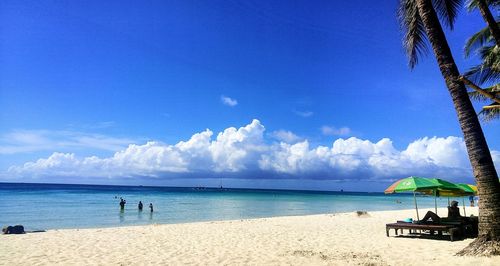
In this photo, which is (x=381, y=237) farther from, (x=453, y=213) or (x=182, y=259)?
(x=182, y=259)

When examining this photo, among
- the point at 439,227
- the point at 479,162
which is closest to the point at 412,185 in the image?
the point at 439,227

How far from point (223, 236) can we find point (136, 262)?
554 cm

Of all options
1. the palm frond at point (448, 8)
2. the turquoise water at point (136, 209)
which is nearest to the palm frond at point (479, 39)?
the palm frond at point (448, 8)

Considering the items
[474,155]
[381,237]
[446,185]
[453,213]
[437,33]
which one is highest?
[437,33]

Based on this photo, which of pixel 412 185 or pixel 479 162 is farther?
pixel 412 185

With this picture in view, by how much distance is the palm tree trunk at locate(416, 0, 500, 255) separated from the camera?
8000mm

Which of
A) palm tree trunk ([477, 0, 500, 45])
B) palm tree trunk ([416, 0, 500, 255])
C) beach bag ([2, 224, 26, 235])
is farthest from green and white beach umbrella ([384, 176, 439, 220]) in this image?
beach bag ([2, 224, 26, 235])

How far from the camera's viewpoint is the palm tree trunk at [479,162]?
8000 millimetres

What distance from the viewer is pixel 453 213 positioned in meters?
13.7

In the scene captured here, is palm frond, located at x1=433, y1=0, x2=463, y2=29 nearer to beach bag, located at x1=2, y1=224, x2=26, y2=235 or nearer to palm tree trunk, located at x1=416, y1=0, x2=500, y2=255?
palm tree trunk, located at x1=416, y1=0, x2=500, y2=255

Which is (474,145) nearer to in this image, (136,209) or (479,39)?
(479,39)

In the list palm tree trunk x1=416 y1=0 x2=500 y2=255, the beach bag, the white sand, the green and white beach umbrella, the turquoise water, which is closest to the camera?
palm tree trunk x1=416 y1=0 x2=500 y2=255

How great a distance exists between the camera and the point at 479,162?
8219mm

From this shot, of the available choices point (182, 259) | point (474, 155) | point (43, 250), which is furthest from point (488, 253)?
point (43, 250)
